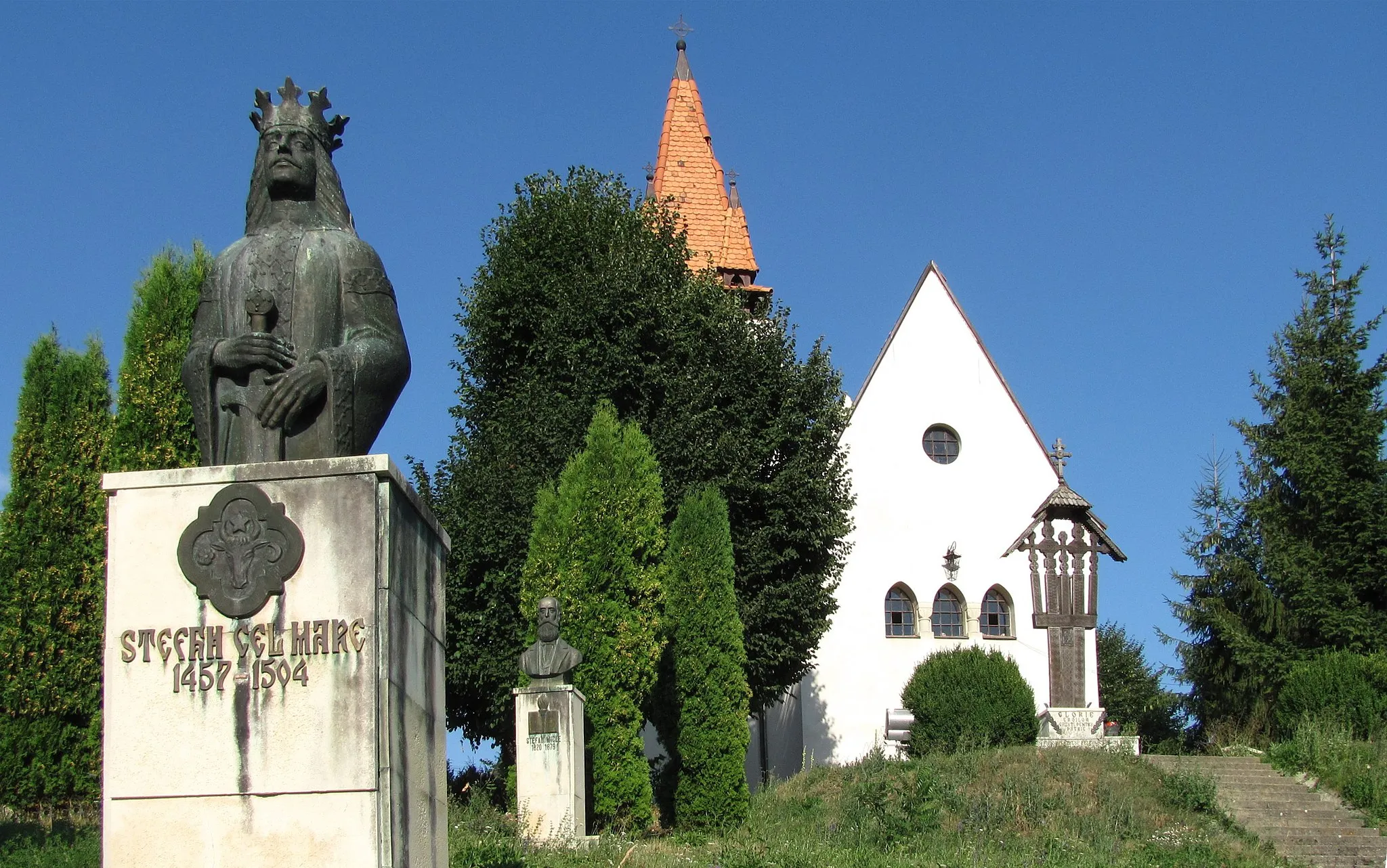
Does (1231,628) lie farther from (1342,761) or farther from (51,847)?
(51,847)

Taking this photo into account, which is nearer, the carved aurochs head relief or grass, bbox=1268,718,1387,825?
the carved aurochs head relief

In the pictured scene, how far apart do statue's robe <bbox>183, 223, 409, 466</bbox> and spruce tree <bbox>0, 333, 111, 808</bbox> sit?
15365 millimetres

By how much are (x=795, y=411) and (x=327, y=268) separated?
20.7 meters

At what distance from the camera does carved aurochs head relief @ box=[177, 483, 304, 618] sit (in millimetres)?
7098

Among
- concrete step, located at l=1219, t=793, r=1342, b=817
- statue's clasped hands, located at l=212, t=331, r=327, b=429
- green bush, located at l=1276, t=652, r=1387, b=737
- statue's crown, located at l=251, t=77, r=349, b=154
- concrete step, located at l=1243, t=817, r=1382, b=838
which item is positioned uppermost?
statue's crown, located at l=251, t=77, r=349, b=154

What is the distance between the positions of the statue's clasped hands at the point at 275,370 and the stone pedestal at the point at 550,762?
1135 cm

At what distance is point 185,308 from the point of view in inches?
960

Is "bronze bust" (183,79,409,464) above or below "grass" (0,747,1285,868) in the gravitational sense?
above

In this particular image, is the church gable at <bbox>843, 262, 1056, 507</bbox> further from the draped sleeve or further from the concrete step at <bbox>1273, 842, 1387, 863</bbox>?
the draped sleeve

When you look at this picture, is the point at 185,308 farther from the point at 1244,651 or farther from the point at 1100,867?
the point at 1244,651

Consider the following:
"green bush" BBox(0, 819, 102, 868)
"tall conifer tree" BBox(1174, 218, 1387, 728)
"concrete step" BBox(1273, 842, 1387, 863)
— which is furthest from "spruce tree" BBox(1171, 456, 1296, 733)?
"green bush" BBox(0, 819, 102, 868)

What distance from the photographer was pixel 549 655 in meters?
19.2

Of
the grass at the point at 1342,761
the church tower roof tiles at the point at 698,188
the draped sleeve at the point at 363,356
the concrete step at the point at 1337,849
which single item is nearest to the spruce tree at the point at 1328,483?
the grass at the point at 1342,761

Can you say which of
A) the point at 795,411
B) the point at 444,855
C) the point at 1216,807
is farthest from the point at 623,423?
the point at 444,855
